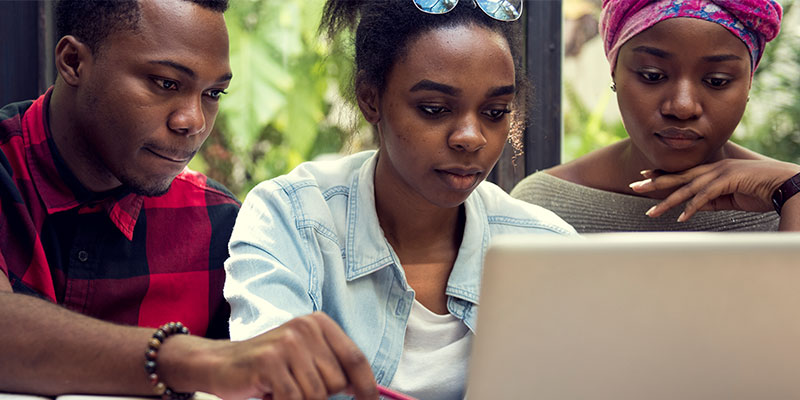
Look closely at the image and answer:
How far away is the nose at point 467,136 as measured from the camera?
1.41 meters

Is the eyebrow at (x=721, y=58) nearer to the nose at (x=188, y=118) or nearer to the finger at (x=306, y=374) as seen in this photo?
the nose at (x=188, y=118)

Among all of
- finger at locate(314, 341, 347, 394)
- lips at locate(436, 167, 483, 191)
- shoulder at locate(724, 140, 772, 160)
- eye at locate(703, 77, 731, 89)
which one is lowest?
finger at locate(314, 341, 347, 394)

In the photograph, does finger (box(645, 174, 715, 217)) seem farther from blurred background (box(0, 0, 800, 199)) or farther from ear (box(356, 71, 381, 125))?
blurred background (box(0, 0, 800, 199))

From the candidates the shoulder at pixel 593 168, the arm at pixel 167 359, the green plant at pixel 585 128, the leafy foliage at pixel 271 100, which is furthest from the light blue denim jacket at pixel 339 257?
the green plant at pixel 585 128

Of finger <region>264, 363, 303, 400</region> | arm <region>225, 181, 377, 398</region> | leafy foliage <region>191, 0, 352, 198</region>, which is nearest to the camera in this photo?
finger <region>264, 363, 303, 400</region>

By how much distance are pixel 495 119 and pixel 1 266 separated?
86 centimetres

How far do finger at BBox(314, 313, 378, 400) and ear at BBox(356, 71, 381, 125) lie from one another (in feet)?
2.30

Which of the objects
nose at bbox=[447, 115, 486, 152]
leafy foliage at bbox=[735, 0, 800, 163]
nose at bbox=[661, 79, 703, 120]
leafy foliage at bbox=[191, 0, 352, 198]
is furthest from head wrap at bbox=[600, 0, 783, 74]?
leafy foliage at bbox=[735, 0, 800, 163]

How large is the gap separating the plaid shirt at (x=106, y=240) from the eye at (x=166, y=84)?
218mm

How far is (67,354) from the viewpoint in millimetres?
1066

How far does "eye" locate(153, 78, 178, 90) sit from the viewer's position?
1.46 metres

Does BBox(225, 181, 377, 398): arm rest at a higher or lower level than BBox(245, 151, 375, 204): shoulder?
lower

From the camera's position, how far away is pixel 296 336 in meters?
0.91

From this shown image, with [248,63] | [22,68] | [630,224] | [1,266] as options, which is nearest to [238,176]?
[248,63]
